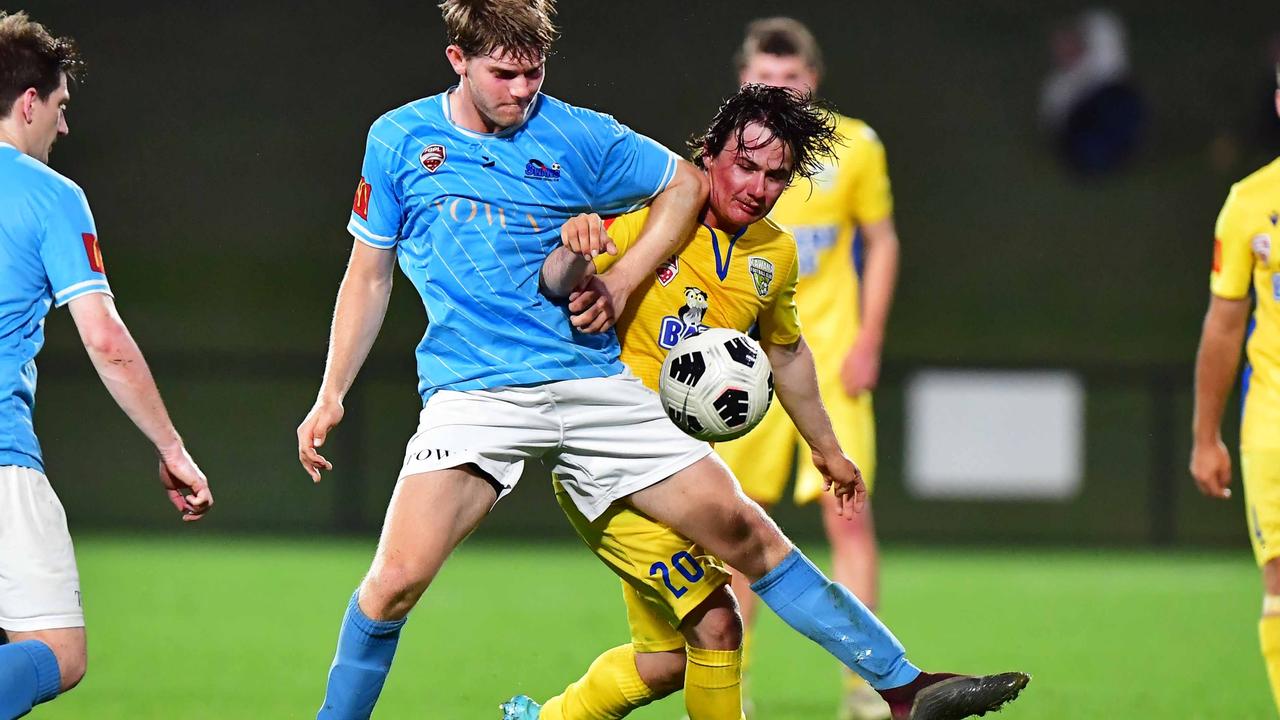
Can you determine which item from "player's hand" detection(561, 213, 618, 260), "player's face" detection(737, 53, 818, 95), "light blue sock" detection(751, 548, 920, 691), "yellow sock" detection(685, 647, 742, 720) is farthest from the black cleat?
"player's face" detection(737, 53, 818, 95)

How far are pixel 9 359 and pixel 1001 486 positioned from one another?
395 inches

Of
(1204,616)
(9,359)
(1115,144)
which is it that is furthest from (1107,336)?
(9,359)

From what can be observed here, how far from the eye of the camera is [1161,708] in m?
5.77

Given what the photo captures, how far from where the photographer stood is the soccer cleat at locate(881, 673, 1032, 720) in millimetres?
3934

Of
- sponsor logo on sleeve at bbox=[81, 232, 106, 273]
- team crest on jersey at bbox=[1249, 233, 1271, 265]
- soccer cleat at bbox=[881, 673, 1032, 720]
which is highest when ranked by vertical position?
sponsor logo on sleeve at bbox=[81, 232, 106, 273]

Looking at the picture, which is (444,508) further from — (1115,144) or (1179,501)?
(1115,144)

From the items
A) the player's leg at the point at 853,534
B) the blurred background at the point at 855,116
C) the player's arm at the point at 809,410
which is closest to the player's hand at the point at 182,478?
the player's arm at the point at 809,410

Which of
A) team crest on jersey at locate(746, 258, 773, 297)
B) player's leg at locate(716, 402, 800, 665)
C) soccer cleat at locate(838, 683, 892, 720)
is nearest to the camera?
team crest on jersey at locate(746, 258, 773, 297)

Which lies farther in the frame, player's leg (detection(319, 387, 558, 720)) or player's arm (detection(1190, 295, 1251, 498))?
player's arm (detection(1190, 295, 1251, 498))

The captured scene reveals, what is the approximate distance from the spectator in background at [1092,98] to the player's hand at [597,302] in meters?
13.6

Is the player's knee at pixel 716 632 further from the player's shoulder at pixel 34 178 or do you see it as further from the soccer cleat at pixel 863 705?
the player's shoulder at pixel 34 178

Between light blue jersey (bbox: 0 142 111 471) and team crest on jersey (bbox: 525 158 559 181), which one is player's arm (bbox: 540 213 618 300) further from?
light blue jersey (bbox: 0 142 111 471)

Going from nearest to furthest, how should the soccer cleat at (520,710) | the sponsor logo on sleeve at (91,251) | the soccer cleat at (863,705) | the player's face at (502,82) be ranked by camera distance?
the sponsor logo on sleeve at (91,251) < the player's face at (502,82) < the soccer cleat at (520,710) < the soccer cleat at (863,705)

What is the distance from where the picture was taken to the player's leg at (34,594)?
3723 millimetres
